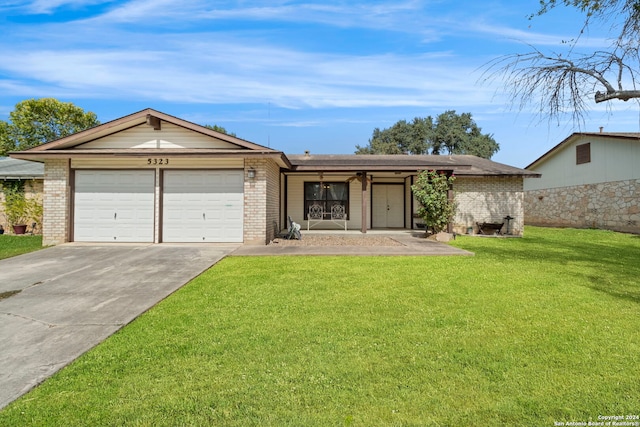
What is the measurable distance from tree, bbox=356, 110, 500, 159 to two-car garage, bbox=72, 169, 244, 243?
109ft

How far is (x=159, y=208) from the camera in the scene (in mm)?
10055

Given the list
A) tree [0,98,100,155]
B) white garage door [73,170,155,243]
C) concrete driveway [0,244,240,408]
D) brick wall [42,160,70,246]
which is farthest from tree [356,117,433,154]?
concrete driveway [0,244,240,408]

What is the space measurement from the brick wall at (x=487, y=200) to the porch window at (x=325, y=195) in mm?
5053

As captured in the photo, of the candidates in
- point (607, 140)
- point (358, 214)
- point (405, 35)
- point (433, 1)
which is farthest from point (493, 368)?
point (607, 140)

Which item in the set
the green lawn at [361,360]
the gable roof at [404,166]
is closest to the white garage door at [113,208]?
the gable roof at [404,166]

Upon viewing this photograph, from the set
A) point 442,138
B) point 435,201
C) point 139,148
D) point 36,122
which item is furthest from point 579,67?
point 36,122

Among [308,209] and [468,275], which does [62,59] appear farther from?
[468,275]

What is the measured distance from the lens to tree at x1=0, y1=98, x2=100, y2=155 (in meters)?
30.4

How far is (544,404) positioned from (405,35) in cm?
1213

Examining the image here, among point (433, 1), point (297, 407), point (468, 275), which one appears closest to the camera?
point (297, 407)

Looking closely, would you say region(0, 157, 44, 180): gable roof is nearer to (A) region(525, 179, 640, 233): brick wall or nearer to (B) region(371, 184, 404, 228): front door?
(B) region(371, 184, 404, 228): front door

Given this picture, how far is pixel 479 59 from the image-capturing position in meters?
7.01

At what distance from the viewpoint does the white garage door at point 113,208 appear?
10094mm

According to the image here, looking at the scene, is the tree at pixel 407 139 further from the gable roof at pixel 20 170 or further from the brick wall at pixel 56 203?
the brick wall at pixel 56 203
